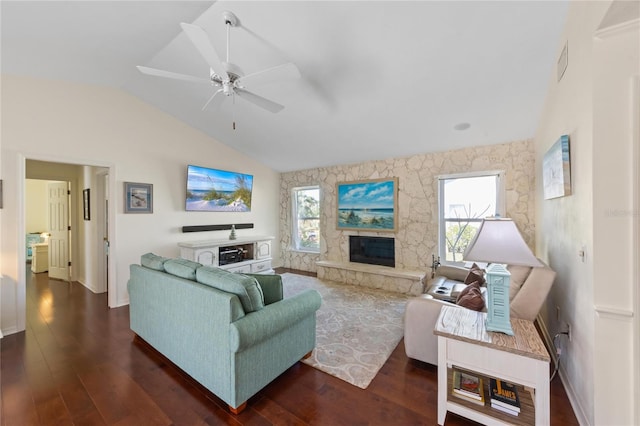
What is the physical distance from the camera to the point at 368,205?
16.2 ft

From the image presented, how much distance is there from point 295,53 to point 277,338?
2663 millimetres

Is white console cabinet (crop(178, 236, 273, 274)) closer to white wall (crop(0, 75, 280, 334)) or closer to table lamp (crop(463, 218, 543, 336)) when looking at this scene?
white wall (crop(0, 75, 280, 334))

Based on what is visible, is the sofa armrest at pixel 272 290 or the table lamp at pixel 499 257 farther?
the sofa armrest at pixel 272 290

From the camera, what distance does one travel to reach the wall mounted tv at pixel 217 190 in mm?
4480

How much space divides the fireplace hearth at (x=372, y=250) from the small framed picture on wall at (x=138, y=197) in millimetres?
3665

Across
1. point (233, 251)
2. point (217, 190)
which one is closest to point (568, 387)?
point (233, 251)

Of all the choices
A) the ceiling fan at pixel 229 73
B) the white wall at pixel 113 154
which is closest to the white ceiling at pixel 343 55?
the white wall at pixel 113 154

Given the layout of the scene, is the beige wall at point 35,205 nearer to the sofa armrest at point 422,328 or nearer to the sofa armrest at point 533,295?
the sofa armrest at point 422,328

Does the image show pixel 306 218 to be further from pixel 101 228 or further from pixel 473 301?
pixel 473 301

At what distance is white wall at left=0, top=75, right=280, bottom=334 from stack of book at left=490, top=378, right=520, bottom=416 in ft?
15.0

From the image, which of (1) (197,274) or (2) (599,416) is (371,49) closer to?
(1) (197,274)

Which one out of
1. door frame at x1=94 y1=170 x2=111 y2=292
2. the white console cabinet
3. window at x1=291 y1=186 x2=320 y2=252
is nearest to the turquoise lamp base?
the white console cabinet

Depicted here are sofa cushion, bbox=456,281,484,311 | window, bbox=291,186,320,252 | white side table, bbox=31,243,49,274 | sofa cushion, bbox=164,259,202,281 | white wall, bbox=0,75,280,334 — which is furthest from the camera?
window, bbox=291,186,320,252

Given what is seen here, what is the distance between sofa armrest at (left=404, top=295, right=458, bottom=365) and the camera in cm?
215
